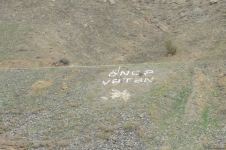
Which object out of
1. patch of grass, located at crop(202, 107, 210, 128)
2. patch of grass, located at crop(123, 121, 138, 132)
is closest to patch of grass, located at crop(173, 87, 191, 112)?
patch of grass, located at crop(202, 107, 210, 128)

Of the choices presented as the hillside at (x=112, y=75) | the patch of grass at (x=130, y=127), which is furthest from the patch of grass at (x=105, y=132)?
the patch of grass at (x=130, y=127)

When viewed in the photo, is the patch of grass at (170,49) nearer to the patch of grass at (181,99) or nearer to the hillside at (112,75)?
the hillside at (112,75)

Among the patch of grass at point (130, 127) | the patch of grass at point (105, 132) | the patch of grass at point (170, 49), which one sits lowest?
the patch of grass at point (105, 132)

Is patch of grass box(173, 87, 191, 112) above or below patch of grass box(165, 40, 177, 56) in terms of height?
below

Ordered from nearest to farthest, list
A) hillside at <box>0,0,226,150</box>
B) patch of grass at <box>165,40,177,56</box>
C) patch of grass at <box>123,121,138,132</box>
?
1. hillside at <box>0,0,226,150</box>
2. patch of grass at <box>123,121,138,132</box>
3. patch of grass at <box>165,40,177,56</box>

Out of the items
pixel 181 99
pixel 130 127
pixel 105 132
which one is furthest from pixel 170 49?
pixel 105 132

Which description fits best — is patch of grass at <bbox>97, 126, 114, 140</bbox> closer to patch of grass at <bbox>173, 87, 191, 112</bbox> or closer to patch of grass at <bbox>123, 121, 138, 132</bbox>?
patch of grass at <bbox>123, 121, 138, 132</bbox>

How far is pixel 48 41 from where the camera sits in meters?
37.8

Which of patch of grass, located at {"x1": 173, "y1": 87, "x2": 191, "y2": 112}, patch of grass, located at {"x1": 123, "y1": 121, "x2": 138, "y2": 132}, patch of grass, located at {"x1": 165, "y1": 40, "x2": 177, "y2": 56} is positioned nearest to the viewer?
patch of grass, located at {"x1": 123, "y1": 121, "x2": 138, "y2": 132}

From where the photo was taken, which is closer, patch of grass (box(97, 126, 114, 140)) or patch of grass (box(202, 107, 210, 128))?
patch of grass (box(97, 126, 114, 140))

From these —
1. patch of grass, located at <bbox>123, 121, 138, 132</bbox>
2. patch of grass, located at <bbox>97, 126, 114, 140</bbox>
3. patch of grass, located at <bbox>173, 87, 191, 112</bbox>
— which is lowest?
patch of grass, located at <bbox>97, 126, 114, 140</bbox>

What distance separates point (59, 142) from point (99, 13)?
66.0ft

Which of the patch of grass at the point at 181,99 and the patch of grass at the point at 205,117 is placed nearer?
the patch of grass at the point at 205,117

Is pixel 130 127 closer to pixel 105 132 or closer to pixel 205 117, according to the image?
pixel 105 132
